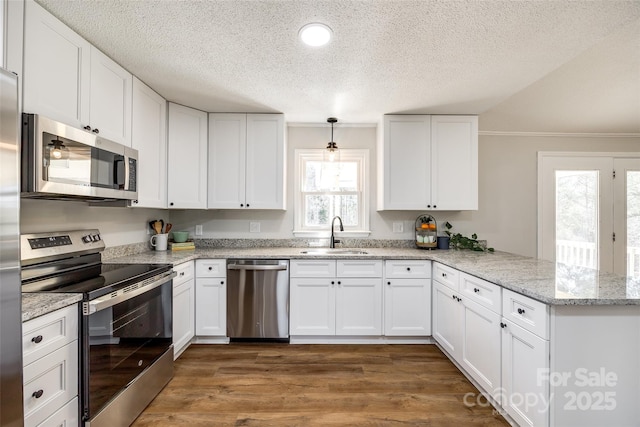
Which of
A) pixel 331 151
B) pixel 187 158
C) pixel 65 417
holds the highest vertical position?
pixel 331 151

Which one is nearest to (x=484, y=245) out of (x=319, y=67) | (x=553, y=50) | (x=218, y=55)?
(x=553, y=50)

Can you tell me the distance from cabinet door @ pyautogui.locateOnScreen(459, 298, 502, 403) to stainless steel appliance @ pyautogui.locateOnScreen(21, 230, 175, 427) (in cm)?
220

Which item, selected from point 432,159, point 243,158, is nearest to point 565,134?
point 432,159

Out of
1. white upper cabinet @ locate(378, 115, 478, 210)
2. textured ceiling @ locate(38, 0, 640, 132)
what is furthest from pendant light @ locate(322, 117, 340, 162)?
white upper cabinet @ locate(378, 115, 478, 210)

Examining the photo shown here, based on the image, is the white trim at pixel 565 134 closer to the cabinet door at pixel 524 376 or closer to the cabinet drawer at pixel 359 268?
the cabinet drawer at pixel 359 268

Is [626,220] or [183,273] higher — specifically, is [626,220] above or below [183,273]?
above

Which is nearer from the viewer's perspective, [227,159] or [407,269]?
[407,269]

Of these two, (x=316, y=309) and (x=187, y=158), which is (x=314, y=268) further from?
(x=187, y=158)

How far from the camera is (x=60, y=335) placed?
4.14ft

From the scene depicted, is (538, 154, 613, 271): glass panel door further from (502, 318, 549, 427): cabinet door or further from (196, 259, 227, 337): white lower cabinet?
(196, 259, 227, 337): white lower cabinet

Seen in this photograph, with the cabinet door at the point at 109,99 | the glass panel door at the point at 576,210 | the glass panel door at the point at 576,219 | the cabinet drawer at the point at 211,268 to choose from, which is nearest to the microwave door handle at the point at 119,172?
the cabinet door at the point at 109,99

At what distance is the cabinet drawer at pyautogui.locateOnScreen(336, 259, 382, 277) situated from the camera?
2.77m

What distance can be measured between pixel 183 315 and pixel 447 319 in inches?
90.9

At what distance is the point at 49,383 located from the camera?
1210 mm
